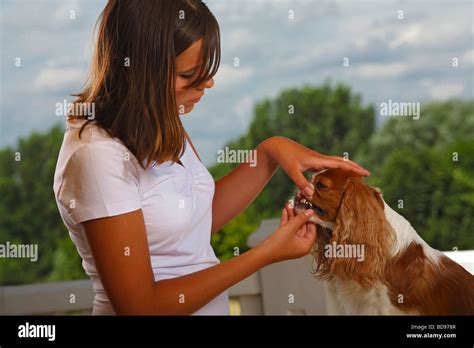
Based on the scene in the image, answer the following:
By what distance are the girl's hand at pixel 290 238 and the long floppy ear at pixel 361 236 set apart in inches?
3.2

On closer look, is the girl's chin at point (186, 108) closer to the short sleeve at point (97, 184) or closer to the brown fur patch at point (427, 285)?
the short sleeve at point (97, 184)

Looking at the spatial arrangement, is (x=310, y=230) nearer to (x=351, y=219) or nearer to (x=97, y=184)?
(x=351, y=219)

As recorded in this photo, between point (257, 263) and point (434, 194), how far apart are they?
3.93 m

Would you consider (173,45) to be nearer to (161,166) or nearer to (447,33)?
(161,166)

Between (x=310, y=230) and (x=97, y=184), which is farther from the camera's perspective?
(x=310, y=230)

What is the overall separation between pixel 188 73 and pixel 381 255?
1.76 feet

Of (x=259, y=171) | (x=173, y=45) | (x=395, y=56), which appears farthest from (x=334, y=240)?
(x=395, y=56)

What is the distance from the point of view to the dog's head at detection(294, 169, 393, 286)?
52.2 inches

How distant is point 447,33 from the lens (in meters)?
5.22

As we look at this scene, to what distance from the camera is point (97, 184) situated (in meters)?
1.05

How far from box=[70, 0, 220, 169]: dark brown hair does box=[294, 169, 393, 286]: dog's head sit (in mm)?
337

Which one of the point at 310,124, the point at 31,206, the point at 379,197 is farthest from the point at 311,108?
the point at 379,197

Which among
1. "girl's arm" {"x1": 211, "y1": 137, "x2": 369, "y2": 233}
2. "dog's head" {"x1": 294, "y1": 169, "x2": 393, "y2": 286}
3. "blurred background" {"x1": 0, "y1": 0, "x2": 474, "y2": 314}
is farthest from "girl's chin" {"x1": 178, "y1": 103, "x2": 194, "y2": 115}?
"blurred background" {"x1": 0, "y1": 0, "x2": 474, "y2": 314}

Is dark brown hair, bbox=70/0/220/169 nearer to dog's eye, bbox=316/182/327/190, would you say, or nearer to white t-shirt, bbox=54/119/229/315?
white t-shirt, bbox=54/119/229/315
